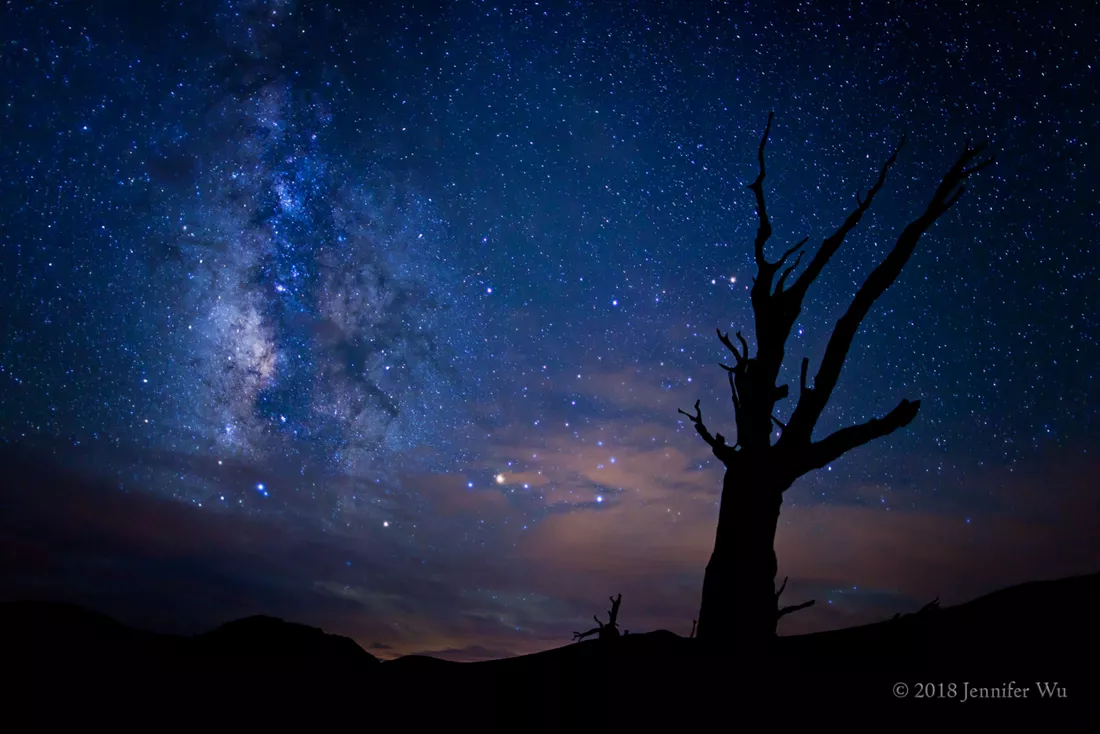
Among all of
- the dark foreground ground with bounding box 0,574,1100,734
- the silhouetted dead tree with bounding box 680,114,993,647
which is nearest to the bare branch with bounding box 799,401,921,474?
the silhouetted dead tree with bounding box 680,114,993,647

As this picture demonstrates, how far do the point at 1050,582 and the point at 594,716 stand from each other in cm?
515

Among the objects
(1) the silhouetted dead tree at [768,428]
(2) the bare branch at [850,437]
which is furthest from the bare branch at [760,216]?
(2) the bare branch at [850,437]

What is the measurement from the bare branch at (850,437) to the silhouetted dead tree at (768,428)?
1 cm

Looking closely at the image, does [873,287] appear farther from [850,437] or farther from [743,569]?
[743,569]

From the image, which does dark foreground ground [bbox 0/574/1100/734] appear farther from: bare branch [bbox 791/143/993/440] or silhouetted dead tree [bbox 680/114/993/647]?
bare branch [bbox 791/143/993/440]

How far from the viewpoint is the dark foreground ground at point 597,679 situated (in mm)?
4551

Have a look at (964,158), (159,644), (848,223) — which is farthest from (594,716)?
(964,158)

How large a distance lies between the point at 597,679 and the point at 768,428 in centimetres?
434

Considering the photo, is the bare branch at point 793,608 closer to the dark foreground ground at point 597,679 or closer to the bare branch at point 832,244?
the dark foreground ground at point 597,679

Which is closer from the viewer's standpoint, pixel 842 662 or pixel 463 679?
pixel 842 662

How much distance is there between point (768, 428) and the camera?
8328mm

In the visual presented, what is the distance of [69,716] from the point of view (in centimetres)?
602

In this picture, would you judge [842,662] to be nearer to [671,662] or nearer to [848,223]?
[671,662]

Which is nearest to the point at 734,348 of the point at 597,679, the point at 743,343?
the point at 743,343
